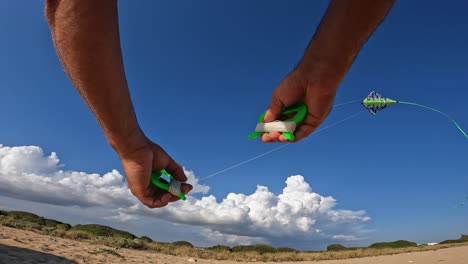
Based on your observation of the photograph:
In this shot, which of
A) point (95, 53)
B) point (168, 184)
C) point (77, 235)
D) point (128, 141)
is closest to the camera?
point (95, 53)

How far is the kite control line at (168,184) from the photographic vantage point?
8.05ft

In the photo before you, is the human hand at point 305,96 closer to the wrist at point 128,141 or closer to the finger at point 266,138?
the finger at point 266,138

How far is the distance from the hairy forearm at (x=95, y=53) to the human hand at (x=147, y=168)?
9.1 inches

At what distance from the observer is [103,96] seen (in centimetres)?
178

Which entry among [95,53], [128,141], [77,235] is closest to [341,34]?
[95,53]

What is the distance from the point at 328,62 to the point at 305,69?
0.38ft

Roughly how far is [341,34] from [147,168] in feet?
4.87

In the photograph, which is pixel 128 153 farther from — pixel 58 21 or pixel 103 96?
pixel 58 21

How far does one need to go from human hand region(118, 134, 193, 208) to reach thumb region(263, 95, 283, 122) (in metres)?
0.82

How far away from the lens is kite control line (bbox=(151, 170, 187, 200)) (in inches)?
96.7

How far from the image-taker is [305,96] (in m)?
1.69

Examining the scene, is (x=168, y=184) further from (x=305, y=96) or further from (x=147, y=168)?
(x=305, y=96)

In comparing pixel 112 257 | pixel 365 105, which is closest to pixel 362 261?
pixel 112 257

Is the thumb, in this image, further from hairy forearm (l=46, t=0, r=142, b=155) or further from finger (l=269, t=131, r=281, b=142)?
hairy forearm (l=46, t=0, r=142, b=155)
